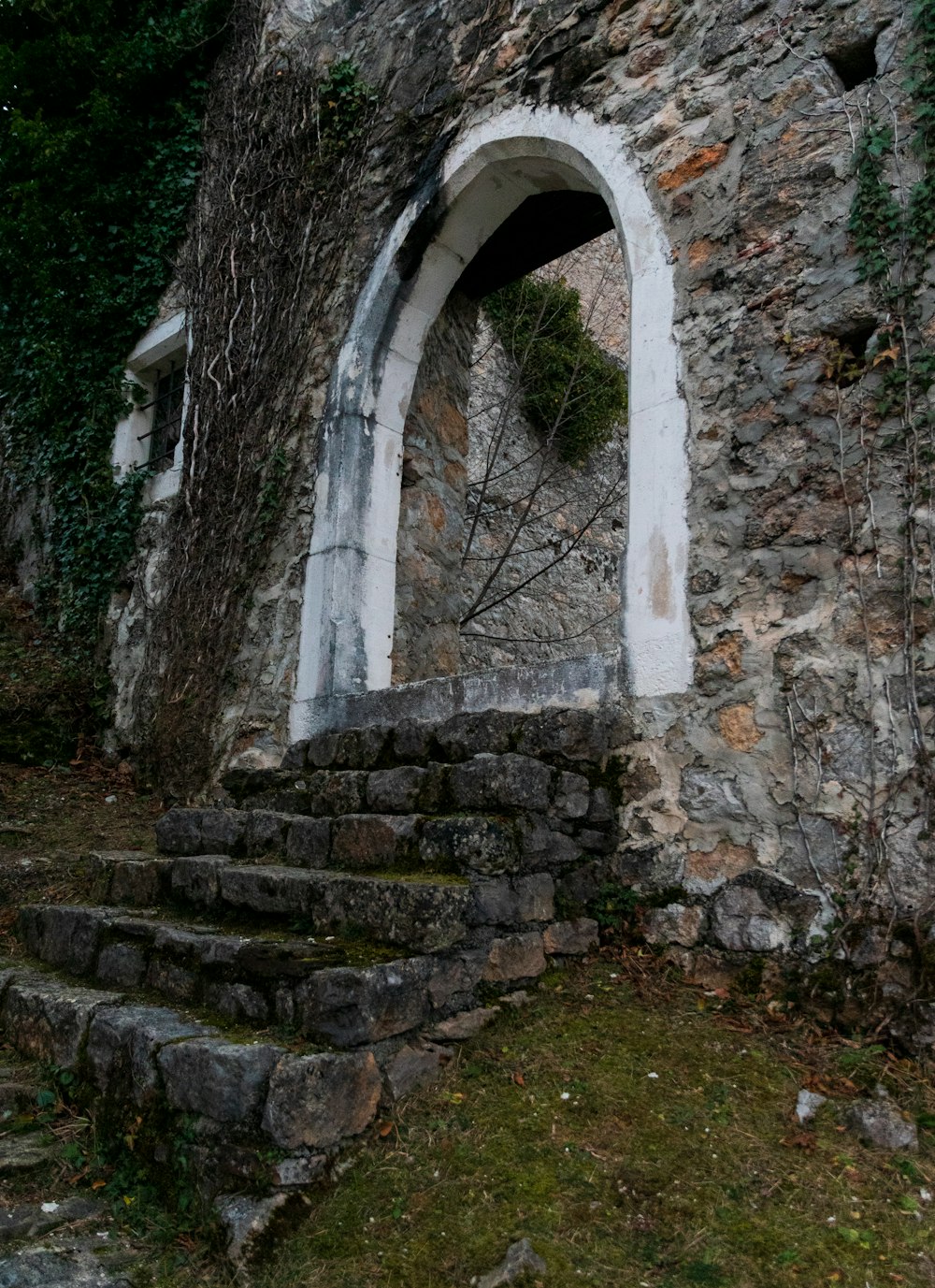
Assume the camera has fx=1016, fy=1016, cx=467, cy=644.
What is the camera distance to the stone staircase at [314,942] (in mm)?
2434

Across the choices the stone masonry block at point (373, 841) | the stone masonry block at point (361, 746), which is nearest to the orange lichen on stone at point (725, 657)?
the stone masonry block at point (373, 841)

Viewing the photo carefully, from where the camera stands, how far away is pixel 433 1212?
223cm

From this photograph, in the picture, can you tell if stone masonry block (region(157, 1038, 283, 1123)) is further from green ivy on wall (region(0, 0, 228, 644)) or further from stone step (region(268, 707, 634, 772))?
green ivy on wall (region(0, 0, 228, 644))

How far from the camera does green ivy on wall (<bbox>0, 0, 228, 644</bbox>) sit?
6.86 m

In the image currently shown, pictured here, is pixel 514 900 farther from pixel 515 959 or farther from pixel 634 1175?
pixel 634 1175

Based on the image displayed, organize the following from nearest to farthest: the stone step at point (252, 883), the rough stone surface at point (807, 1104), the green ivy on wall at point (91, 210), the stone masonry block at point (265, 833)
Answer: the rough stone surface at point (807, 1104), the stone step at point (252, 883), the stone masonry block at point (265, 833), the green ivy on wall at point (91, 210)

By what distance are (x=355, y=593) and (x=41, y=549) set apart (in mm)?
3832

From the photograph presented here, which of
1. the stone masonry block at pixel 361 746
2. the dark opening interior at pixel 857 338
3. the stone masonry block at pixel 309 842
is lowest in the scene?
the stone masonry block at pixel 309 842

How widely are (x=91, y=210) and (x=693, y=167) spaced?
5.03 metres

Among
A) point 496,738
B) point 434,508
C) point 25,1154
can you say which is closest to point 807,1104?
point 496,738

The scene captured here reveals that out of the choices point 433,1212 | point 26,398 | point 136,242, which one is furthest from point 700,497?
point 26,398

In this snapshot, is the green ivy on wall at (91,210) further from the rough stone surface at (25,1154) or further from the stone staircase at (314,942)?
the rough stone surface at (25,1154)

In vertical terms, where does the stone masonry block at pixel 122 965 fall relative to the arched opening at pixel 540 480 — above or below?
below

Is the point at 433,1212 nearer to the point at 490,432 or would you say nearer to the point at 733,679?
the point at 733,679
